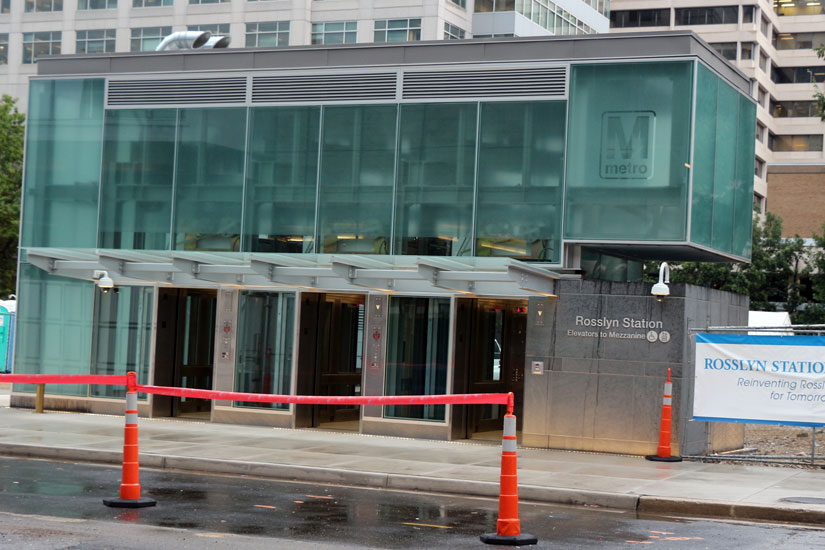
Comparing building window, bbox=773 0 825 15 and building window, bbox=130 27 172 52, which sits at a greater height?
building window, bbox=773 0 825 15

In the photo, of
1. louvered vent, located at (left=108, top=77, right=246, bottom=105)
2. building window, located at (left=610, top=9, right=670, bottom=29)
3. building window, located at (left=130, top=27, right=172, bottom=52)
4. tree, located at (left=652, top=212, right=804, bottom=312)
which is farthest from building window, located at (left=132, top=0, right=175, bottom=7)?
louvered vent, located at (left=108, top=77, right=246, bottom=105)

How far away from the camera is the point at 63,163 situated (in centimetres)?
2319

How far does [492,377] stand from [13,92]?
198 feet

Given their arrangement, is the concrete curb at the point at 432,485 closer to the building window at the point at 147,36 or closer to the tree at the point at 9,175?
the tree at the point at 9,175

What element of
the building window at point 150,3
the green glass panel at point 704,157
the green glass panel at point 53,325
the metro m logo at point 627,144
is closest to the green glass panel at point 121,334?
the green glass panel at point 53,325

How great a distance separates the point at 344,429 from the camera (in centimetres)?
2194

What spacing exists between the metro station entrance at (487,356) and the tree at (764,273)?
35107 mm

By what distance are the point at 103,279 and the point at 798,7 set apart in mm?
86527

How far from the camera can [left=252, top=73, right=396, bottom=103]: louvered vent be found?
68.6 feet

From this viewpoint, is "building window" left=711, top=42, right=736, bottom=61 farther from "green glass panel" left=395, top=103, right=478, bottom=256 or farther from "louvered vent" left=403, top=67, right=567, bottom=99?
"green glass panel" left=395, top=103, right=478, bottom=256

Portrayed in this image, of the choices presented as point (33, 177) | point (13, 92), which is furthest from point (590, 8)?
point (33, 177)

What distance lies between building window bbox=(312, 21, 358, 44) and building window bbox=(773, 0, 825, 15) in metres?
47.3

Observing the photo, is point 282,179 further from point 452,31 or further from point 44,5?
point 44,5

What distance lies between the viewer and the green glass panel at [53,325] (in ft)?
75.7
